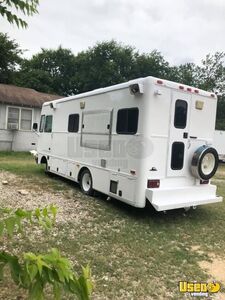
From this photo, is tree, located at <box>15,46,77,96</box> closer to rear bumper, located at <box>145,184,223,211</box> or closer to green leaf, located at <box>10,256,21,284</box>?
rear bumper, located at <box>145,184,223,211</box>

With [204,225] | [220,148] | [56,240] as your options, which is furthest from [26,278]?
[220,148]

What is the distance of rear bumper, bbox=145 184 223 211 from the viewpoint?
18.9 feet

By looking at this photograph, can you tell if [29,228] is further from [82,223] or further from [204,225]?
[204,225]

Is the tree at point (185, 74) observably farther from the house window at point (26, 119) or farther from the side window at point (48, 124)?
the side window at point (48, 124)

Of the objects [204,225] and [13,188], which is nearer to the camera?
[204,225]

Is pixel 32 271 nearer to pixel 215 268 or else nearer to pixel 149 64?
pixel 215 268

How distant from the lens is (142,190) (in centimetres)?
582

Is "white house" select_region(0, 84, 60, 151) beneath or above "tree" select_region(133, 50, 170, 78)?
beneath

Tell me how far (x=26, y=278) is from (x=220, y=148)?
2046cm

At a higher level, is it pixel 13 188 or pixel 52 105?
pixel 52 105

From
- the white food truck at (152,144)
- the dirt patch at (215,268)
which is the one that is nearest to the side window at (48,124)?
the white food truck at (152,144)

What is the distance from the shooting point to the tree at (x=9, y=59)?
25.5 meters

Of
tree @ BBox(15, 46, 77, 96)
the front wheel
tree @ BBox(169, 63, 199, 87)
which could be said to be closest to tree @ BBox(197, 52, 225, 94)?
tree @ BBox(169, 63, 199, 87)

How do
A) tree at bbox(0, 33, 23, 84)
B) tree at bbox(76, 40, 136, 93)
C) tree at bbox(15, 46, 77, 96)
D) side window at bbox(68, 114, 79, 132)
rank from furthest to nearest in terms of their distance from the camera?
tree at bbox(15, 46, 77, 96)
tree at bbox(76, 40, 136, 93)
tree at bbox(0, 33, 23, 84)
side window at bbox(68, 114, 79, 132)
